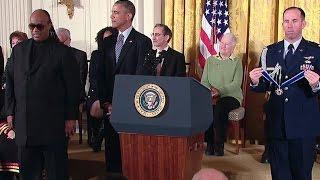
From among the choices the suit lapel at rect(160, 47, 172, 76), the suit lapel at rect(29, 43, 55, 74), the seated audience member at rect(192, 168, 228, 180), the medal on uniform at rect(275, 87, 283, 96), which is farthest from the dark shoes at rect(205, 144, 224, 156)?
the seated audience member at rect(192, 168, 228, 180)

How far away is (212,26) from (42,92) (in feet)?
9.34

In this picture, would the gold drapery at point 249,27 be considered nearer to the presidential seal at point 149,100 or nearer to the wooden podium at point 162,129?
the wooden podium at point 162,129

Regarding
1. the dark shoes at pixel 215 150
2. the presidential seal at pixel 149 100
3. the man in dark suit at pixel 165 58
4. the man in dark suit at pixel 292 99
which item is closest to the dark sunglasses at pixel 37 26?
the presidential seal at pixel 149 100

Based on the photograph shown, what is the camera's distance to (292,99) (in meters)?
2.94

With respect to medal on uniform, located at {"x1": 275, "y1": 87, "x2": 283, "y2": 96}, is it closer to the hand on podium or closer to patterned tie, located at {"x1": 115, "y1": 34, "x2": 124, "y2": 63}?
patterned tie, located at {"x1": 115, "y1": 34, "x2": 124, "y2": 63}

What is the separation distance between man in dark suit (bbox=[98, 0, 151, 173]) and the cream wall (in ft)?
7.13

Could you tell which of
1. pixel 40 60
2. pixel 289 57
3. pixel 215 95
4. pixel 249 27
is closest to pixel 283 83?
pixel 289 57

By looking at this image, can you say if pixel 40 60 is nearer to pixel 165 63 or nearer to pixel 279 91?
pixel 165 63

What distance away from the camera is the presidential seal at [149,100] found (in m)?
2.91

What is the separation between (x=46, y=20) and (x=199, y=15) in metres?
2.81

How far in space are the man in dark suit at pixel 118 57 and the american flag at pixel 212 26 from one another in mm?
2018

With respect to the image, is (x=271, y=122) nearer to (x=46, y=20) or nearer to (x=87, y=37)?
(x=46, y=20)

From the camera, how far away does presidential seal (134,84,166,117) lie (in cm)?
291

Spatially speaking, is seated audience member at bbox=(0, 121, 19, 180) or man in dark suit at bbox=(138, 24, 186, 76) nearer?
seated audience member at bbox=(0, 121, 19, 180)
